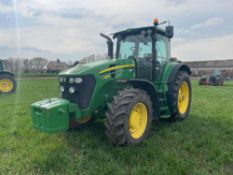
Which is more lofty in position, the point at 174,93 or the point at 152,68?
the point at 152,68

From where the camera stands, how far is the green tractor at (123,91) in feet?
10.9

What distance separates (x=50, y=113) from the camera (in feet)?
10.3

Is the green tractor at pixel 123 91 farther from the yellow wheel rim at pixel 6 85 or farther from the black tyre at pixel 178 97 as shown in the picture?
the yellow wheel rim at pixel 6 85

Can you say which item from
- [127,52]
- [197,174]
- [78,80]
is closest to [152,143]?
[197,174]

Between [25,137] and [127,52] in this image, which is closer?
[25,137]

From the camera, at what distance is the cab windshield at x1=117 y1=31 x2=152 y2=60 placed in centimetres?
471

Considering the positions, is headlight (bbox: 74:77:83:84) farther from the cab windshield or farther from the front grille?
the cab windshield

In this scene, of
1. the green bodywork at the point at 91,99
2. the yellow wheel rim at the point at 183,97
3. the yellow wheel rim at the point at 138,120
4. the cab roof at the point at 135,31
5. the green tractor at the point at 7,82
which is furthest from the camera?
the green tractor at the point at 7,82

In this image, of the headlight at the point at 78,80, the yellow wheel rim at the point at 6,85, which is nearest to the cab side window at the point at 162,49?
the headlight at the point at 78,80

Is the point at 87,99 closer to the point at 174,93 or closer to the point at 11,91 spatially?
the point at 174,93

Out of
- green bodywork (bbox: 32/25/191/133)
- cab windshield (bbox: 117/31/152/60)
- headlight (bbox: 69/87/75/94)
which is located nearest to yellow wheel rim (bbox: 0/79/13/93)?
cab windshield (bbox: 117/31/152/60)

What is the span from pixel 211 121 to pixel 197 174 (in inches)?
109

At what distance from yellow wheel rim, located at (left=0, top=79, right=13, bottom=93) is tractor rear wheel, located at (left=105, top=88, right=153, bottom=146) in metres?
10.4

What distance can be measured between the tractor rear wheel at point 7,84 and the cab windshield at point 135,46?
9.14 m
